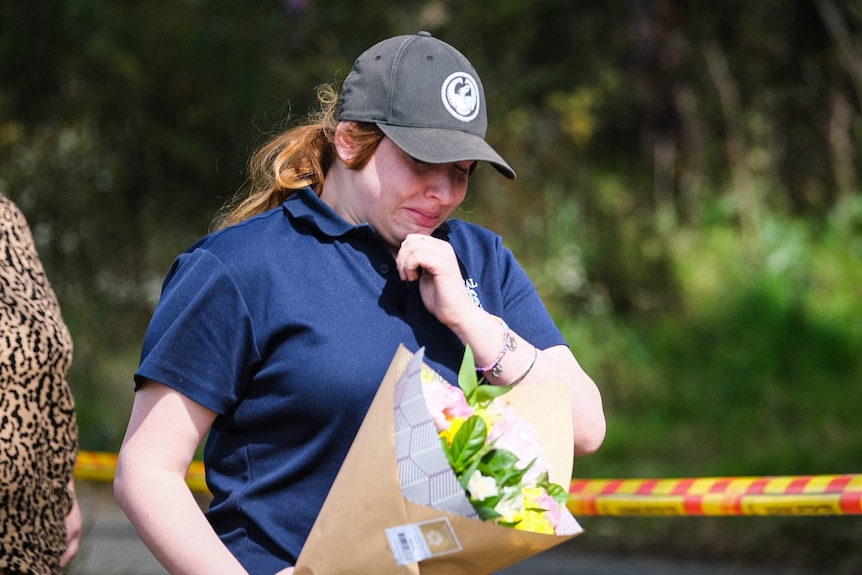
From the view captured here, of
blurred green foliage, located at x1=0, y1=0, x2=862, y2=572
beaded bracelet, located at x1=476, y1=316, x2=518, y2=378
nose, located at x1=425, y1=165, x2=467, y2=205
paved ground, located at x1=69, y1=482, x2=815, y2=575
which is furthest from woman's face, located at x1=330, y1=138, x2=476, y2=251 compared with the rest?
blurred green foliage, located at x1=0, y1=0, x2=862, y2=572

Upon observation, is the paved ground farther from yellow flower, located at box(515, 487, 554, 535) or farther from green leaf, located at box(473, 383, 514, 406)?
yellow flower, located at box(515, 487, 554, 535)

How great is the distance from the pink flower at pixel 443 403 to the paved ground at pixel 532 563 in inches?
166

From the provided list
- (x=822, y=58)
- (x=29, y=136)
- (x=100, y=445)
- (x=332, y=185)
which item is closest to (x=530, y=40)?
(x=822, y=58)

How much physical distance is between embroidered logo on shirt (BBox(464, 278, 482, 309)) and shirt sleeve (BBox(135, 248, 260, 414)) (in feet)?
1.39

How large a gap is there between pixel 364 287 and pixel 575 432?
1.51ft

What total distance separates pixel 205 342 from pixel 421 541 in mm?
534

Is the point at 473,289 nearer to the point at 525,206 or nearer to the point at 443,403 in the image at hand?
the point at 443,403

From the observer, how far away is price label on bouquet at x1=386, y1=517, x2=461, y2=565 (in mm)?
1867

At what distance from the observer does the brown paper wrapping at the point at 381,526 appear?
187cm

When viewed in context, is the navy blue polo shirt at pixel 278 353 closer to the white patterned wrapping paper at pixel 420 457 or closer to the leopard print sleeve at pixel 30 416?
the white patterned wrapping paper at pixel 420 457

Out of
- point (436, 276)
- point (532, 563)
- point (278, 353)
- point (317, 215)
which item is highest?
point (317, 215)

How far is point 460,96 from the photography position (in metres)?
2.31

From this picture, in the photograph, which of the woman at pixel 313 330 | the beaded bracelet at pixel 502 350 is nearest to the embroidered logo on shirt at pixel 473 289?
the woman at pixel 313 330

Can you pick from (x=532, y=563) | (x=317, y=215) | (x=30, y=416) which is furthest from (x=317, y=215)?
(x=532, y=563)
